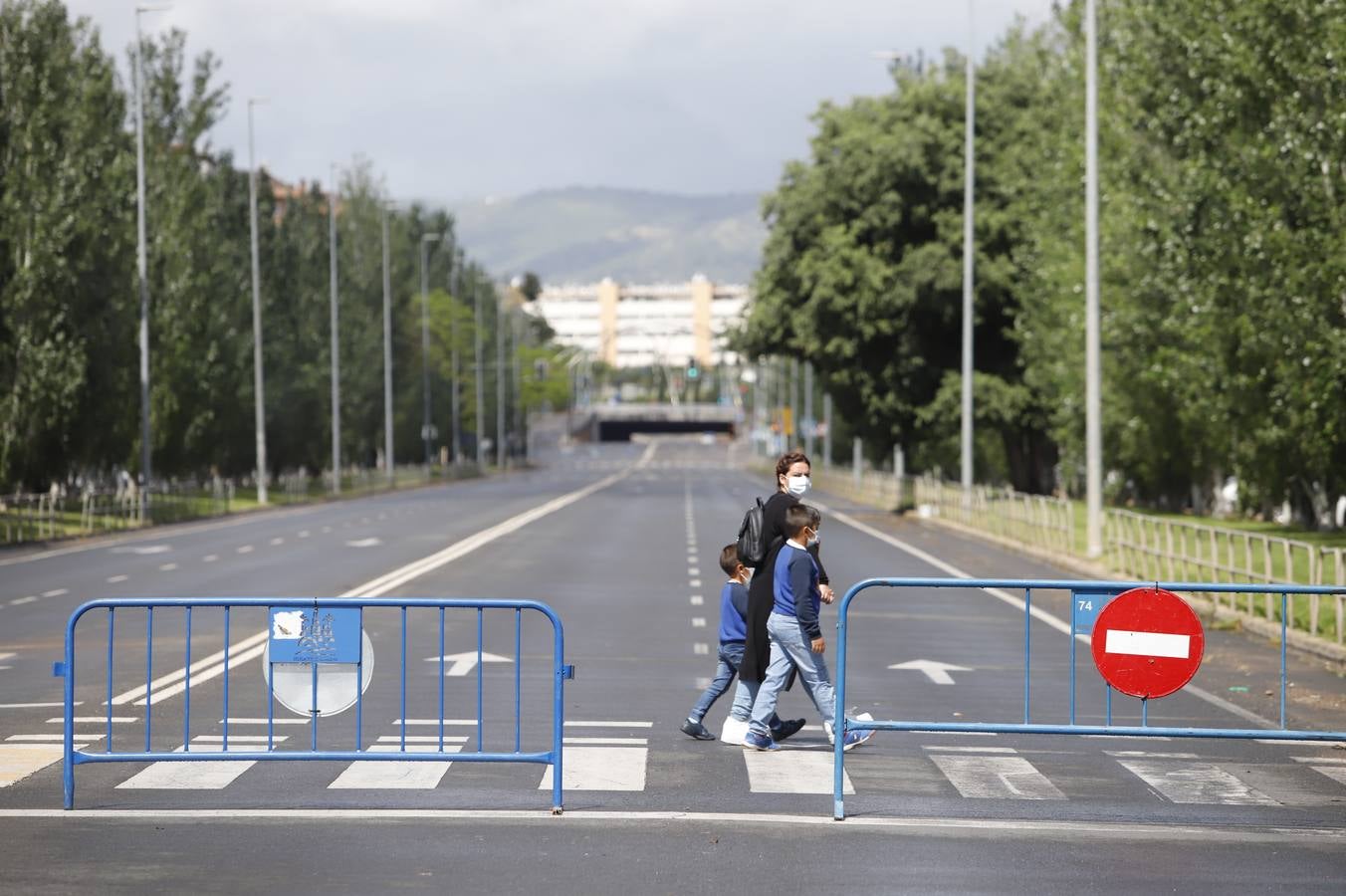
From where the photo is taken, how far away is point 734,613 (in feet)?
47.2

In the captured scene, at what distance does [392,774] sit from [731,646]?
8.87 ft

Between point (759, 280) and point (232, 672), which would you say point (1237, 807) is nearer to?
point (232, 672)

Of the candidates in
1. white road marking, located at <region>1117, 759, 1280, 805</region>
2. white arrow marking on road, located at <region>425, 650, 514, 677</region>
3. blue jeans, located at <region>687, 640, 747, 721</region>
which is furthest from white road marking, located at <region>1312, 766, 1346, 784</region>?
white arrow marking on road, located at <region>425, 650, 514, 677</region>

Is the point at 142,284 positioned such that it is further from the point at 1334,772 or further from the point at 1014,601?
the point at 1334,772

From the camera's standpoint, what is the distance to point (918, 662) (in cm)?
1970

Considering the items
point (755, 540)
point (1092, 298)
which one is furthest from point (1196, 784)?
point (1092, 298)

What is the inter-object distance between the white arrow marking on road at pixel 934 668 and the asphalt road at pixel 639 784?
115 mm

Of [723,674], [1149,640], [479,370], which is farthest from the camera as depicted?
[479,370]

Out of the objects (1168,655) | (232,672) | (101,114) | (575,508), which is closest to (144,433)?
(101,114)

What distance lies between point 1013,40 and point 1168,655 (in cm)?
6055

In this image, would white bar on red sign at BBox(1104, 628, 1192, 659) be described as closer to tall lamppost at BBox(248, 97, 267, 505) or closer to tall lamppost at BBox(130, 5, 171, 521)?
tall lamppost at BBox(130, 5, 171, 521)

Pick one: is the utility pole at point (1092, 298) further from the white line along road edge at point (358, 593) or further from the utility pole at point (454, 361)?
the utility pole at point (454, 361)

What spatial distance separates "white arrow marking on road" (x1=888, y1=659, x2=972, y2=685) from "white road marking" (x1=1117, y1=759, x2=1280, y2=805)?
15.0 feet

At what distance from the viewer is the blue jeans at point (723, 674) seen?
14156 mm
